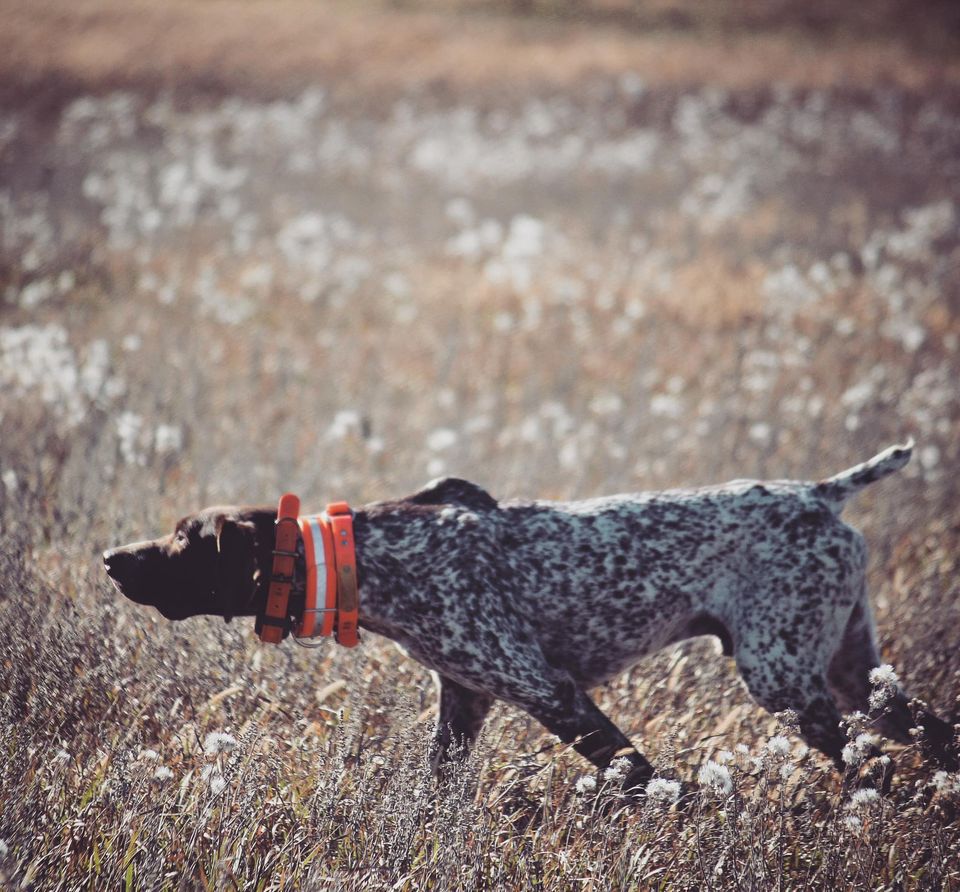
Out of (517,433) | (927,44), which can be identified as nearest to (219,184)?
(517,433)

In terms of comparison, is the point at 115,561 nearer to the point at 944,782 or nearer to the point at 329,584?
the point at 329,584

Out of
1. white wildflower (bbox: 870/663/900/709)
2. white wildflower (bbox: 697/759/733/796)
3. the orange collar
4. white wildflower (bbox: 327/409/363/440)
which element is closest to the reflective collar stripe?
the orange collar

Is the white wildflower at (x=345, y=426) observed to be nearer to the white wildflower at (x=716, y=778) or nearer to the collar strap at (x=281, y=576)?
the collar strap at (x=281, y=576)

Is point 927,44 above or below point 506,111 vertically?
above

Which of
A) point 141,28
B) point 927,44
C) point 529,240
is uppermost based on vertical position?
point 927,44

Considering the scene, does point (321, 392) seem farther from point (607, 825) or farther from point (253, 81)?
point (253, 81)

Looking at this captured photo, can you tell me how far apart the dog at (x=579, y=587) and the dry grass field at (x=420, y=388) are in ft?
0.72

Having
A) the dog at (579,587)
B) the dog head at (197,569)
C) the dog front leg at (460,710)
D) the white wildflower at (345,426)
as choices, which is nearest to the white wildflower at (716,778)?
the dog at (579,587)

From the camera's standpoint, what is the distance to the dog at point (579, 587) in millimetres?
3658

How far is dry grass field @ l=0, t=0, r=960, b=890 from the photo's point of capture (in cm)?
337

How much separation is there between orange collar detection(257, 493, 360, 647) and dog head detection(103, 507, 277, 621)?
0.08 meters

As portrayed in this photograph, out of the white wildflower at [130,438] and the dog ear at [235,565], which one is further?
the white wildflower at [130,438]

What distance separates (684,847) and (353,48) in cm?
2129

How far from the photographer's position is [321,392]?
7609 millimetres
